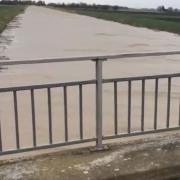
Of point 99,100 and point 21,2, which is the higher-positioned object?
point 99,100

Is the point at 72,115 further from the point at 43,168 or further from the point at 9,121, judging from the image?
the point at 43,168

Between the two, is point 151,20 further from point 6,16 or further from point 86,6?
point 86,6

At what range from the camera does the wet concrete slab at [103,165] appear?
13.8 feet

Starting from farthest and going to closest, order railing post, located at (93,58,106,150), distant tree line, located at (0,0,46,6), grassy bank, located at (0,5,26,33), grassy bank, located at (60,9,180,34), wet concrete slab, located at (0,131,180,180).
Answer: distant tree line, located at (0,0,46,6)
grassy bank, located at (60,9,180,34)
grassy bank, located at (0,5,26,33)
railing post, located at (93,58,106,150)
wet concrete slab, located at (0,131,180,180)

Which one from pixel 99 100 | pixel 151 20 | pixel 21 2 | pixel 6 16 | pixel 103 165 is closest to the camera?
pixel 103 165

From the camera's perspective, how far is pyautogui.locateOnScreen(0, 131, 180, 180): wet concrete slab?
13.8ft

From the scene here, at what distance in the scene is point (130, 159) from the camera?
4.55 meters

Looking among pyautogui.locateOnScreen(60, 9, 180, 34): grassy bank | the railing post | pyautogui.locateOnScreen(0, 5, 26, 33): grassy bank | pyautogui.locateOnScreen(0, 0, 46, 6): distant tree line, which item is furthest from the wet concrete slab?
pyautogui.locateOnScreen(0, 0, 46, 6): distant tree line

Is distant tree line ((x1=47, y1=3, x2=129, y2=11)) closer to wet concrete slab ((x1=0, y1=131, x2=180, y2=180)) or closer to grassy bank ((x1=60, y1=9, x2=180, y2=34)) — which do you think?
grassy bank ((x1=60, y1=9, x2=180, y2=34))

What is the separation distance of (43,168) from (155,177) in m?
1.02

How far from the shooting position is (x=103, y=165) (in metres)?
4.39

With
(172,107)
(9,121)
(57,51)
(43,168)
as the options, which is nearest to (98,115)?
(43,168)

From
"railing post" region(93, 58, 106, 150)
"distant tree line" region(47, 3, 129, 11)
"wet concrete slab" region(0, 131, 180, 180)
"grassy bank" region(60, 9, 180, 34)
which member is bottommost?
"distant tree line" region(47, 3, 129, 11)

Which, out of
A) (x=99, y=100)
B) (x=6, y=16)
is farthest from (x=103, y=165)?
(x=6, y=16)
